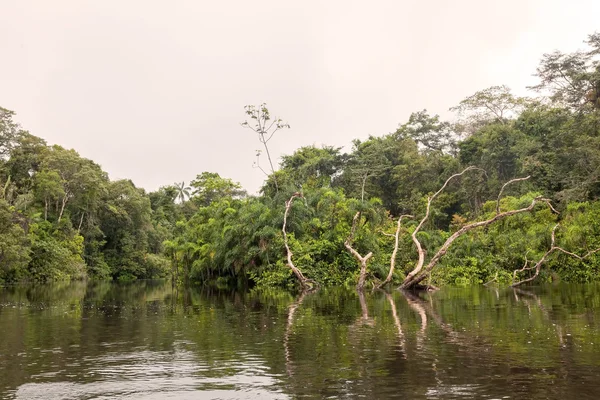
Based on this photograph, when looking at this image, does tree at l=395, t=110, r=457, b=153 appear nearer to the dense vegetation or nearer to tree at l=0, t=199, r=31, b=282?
the dense vegetation

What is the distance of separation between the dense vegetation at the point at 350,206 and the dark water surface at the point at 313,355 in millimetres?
16038

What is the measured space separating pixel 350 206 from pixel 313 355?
23.5 m

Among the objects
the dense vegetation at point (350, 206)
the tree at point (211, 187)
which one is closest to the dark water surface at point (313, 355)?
the dense vegetation at point (350, 206)

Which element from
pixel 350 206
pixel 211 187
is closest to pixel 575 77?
pixel 350 206

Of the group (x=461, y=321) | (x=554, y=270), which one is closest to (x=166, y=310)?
(x=461, y=321)

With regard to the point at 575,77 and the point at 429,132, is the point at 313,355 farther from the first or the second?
the point at 429,132

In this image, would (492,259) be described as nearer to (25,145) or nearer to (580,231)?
(580,231)

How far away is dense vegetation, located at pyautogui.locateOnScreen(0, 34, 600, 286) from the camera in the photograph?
32438mm

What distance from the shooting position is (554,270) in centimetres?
3089

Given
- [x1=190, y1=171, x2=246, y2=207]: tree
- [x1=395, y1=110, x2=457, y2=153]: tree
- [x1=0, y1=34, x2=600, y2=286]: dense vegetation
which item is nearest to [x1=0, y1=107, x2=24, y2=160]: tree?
→ [x1=0, y1=34, x2=600, y2=286]: dense vegetation

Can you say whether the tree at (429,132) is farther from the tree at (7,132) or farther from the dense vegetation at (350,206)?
the tree at (7,132)

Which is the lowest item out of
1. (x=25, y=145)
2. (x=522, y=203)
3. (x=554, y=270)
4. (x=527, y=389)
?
(x=527, y=389)

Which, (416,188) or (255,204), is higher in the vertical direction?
(416,188)

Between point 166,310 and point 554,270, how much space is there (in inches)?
831
